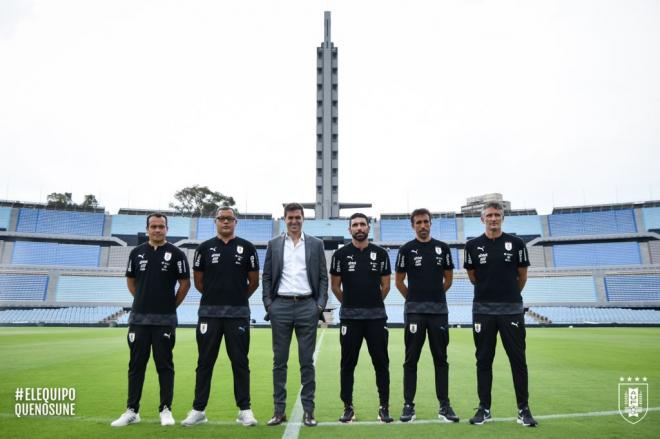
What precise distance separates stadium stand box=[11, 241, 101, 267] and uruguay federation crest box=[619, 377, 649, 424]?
5673cm

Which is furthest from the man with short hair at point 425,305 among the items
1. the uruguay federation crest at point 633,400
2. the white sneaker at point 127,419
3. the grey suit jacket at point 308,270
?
the white sneaker at point 127,419

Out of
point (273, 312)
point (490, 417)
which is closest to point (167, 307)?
point (273, 312)

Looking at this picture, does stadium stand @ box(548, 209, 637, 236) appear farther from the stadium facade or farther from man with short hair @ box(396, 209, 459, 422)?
man with short hair @ box(396, 209, 459, 422)

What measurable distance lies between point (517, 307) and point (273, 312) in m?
2.87

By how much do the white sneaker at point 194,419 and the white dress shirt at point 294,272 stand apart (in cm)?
158

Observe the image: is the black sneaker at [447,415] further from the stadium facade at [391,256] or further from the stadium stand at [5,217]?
the stadium stand at [5,217]

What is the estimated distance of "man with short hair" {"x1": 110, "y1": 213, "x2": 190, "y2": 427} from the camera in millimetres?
5355

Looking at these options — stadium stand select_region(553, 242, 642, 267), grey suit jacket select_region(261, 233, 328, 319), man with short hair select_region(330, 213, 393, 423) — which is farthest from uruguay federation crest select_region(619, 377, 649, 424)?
stadium stand select_region(553, 242, 642, 267)

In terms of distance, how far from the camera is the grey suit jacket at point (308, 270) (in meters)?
5.61

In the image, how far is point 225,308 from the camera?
549 cm

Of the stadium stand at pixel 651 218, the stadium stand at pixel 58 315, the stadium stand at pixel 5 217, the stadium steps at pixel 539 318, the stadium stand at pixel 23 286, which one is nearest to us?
the stadium stand at pixel 58 315

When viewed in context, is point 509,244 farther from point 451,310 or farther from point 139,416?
point 451,310

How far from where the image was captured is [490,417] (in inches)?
214

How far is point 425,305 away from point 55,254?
189 ft
